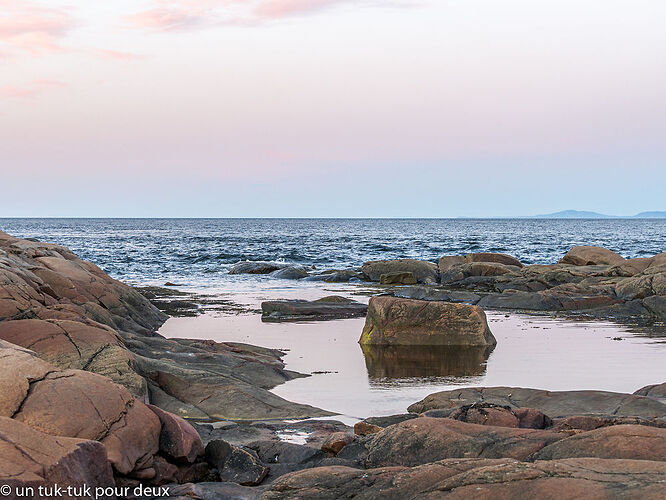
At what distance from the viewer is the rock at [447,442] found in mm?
5532

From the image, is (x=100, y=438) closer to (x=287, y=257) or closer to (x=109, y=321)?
(x=109, y=321)

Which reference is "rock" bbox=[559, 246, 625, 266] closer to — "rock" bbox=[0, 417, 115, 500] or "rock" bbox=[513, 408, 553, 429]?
"rock" bbox=[513, 408, 553, 429]

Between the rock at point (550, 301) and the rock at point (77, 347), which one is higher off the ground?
the rock at point (77, 347)

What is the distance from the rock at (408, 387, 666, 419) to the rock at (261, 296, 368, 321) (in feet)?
28.5

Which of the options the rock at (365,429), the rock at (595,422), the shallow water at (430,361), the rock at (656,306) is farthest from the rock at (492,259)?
the rock at (595,422)

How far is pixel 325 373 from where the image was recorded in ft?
36.6

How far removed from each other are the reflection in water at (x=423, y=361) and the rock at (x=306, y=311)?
14.1 ft

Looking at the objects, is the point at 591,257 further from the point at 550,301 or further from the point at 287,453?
the point at 287,453

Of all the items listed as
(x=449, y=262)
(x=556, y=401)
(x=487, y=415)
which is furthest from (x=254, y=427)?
(x=449, y=262)

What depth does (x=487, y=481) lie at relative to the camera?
4.38 metres

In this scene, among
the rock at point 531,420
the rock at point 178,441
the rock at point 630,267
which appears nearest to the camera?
the rock at point 178,441

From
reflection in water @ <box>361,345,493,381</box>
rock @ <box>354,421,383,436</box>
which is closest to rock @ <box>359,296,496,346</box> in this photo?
reflection in water @ <box>361,345,493,381</box>

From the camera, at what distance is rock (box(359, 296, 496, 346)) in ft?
44.3

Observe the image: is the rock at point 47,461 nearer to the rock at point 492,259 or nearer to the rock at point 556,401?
the rock at point 556,401
